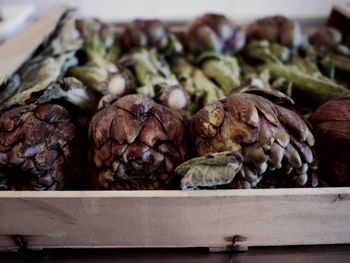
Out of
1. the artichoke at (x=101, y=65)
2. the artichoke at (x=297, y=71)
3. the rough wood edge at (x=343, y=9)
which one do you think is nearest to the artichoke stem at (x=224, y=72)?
the artichoke at (x=297, y=71)

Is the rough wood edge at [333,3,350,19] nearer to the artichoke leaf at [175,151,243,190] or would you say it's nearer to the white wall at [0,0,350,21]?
the white wall at [0,0,350,21]

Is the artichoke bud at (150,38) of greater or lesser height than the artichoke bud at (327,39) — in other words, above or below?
above

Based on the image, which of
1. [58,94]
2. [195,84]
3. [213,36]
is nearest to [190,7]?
[213,36]

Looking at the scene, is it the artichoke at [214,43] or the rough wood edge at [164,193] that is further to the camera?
the artichoke at [214,43]

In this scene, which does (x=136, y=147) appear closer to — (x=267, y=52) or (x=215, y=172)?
(x=215, y=172)

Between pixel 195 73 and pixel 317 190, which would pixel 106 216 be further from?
pixel 195 73

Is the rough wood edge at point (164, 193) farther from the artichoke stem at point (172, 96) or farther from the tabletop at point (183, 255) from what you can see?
the artichoke stem at point (172, 96)

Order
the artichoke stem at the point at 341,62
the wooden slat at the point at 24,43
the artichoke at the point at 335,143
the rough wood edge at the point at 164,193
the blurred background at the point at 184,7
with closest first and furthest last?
the rough wood edge at the point at 164,193 < the artichoke at the point at 335,143 < the wooden slat at the point at 24,43 < the artichoke stem at the point at 341,62 < the blurred background at the point at 184,7

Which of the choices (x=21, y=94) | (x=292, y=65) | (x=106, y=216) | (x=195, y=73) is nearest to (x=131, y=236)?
(x=106, y=216)
